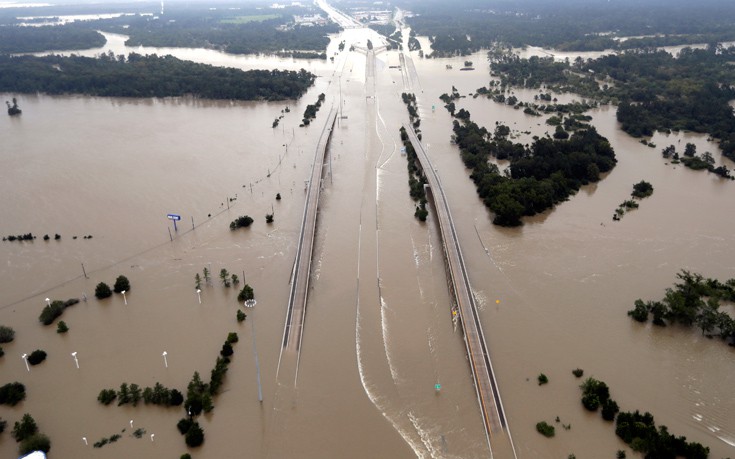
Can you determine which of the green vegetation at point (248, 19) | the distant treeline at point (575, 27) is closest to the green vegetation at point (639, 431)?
the distant treeline at point (575, 27)

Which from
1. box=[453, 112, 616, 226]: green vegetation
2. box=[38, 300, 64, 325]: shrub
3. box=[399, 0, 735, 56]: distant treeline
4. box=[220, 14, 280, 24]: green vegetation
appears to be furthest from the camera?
box=[220, 14, 280, 24]: green vegetation

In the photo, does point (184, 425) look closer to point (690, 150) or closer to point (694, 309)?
point (694, 309)

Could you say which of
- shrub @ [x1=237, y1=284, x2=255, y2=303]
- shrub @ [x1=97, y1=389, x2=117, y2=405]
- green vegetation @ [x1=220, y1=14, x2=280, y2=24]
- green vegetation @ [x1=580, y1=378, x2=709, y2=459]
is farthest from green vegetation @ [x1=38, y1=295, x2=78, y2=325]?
green vegetation @ [x1=220, y1=14, x2=280, y2=24]

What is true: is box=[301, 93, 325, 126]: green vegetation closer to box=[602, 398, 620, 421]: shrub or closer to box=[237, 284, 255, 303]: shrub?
box=[237, 284, 255, 303]: shrub

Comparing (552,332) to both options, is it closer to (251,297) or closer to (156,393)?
(251,297)

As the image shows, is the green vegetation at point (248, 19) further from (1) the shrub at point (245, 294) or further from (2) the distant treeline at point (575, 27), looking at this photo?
(1) the shrub at point (245, 294)
